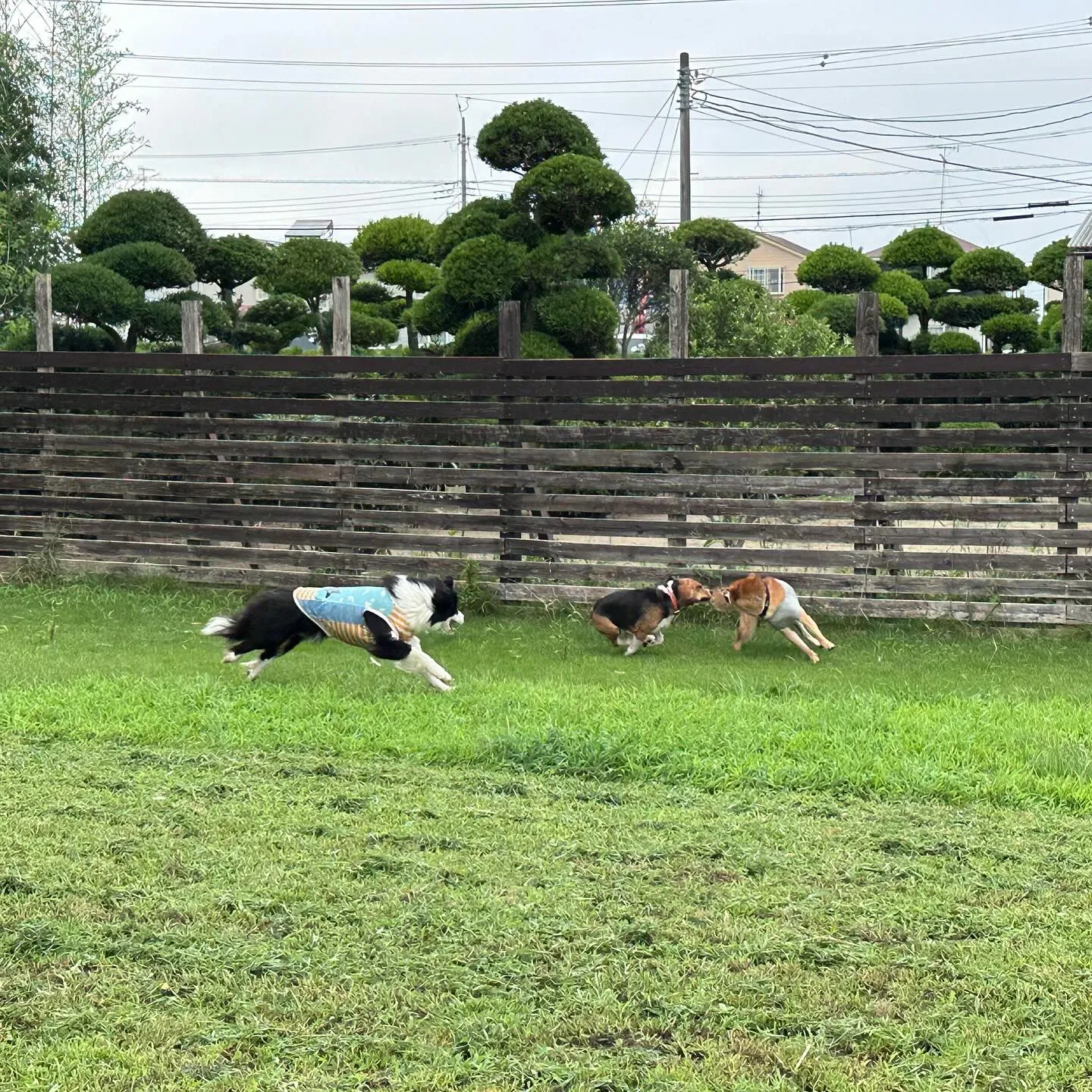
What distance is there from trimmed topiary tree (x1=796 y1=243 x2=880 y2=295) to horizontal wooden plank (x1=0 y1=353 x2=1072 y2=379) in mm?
22674

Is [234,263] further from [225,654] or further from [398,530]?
[225,654]

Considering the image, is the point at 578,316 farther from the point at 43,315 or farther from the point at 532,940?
the point at 532,940

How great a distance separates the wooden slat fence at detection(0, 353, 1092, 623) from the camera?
9.20m

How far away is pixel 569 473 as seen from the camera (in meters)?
10.1

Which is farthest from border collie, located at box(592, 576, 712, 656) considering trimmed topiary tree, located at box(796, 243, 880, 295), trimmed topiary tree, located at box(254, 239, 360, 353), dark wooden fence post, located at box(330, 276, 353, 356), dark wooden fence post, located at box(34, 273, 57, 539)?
trimmed topiary tree, located at box(796, 243, 880, 295)

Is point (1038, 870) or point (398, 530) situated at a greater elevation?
point (398, 530)

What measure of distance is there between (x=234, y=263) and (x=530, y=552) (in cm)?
1231

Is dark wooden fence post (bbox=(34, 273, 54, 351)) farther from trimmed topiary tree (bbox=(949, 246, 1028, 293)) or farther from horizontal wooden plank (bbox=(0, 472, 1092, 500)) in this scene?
trimmed topiary tree (bbox=(949, 246, 1028, 293))

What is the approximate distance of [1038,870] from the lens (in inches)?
174

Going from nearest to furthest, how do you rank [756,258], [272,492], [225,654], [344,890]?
[344,890], [225,654], [272,492], [756,258]

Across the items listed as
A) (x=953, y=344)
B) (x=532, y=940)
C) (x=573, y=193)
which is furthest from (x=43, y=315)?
(x=953, y=344)

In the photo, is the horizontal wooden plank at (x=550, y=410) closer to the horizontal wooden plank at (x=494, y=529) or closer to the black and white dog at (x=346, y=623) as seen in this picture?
the horizontal wooden plank at (x=494, y=529)

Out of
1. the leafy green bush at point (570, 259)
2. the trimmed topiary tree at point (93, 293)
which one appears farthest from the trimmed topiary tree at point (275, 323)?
the leafy green bush at point (570, 259)

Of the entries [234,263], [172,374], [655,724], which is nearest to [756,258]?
[234,263]
